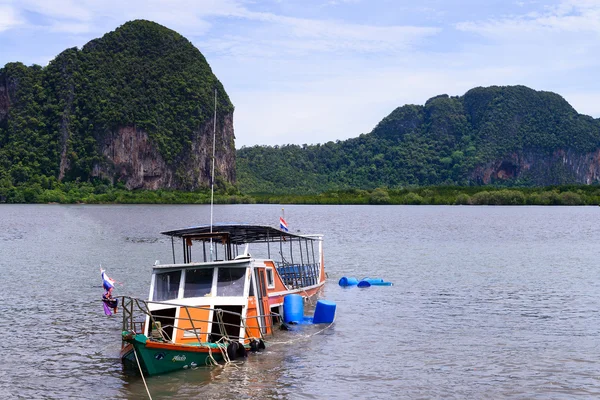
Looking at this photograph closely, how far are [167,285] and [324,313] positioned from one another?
7.39m

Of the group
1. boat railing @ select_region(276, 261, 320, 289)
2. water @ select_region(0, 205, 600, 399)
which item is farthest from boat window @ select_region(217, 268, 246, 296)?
boat railing @ select_region(276, 261, 320, 289)

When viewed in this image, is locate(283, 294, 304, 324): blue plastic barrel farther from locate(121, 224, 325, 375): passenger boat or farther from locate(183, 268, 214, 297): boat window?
locate(183, 268, 214, 297): boat window

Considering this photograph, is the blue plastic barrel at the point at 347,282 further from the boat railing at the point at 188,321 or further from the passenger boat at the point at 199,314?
the boat railing at the point at 188,321

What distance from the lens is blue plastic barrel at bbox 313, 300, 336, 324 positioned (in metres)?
26.5

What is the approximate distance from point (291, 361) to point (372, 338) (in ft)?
14.2

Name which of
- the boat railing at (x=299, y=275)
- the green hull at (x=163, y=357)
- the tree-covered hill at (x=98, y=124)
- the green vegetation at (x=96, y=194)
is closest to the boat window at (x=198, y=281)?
the green hull at (x=163, y=357)

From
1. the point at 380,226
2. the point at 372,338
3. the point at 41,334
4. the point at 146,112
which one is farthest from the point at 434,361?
the point at 146,112

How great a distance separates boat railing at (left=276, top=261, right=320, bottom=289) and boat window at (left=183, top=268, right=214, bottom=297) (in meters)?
8.55

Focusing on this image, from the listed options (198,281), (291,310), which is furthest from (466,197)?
(198,281)

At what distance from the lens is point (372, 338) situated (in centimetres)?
2456

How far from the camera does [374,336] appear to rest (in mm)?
24891

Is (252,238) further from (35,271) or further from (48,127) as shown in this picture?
(48,127)

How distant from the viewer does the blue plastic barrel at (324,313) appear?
86.8 ft

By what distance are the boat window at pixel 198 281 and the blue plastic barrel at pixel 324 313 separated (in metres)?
6.52
